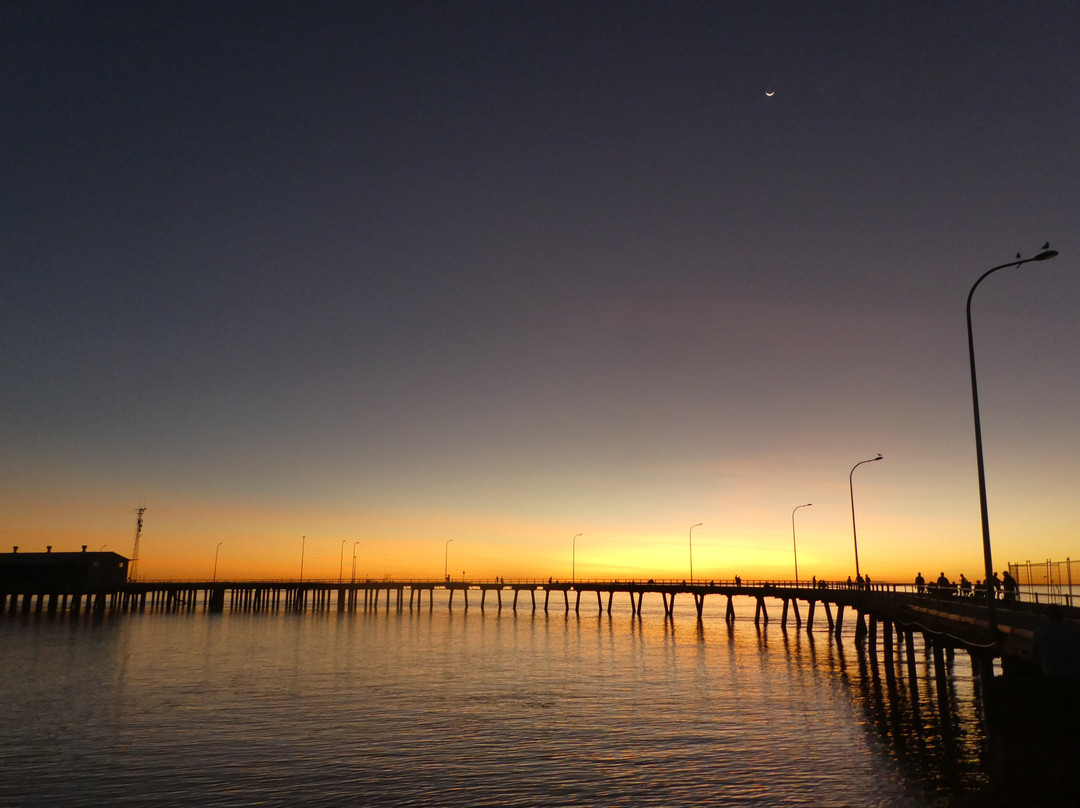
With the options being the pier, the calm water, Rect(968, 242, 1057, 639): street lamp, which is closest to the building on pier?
the pier

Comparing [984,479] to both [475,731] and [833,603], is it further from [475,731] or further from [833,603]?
[833,603]

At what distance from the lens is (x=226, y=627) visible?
94.5 m

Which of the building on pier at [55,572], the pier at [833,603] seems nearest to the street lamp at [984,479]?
the pier at [833,603]


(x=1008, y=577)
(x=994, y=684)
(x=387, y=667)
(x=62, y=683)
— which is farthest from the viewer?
(x=387, y=667)

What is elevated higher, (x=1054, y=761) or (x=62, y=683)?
(x=1054, y=761)

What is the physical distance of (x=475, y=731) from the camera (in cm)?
2980

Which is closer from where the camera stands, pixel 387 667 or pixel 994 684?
pixel 994 684

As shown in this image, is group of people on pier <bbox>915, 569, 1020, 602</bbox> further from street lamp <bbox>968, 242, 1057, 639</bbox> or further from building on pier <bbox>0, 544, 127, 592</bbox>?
building on pier <bbox>0, 544, 127, 592</bbox>

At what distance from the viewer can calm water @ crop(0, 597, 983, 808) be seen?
69.5 ft

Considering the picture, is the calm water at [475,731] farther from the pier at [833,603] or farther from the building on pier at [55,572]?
the building on pier at [55,572]

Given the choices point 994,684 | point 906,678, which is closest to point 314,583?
point 906,678

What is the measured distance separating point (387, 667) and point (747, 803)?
3669 cm

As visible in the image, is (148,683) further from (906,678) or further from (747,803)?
(906,678)

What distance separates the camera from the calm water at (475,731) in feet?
69.5
